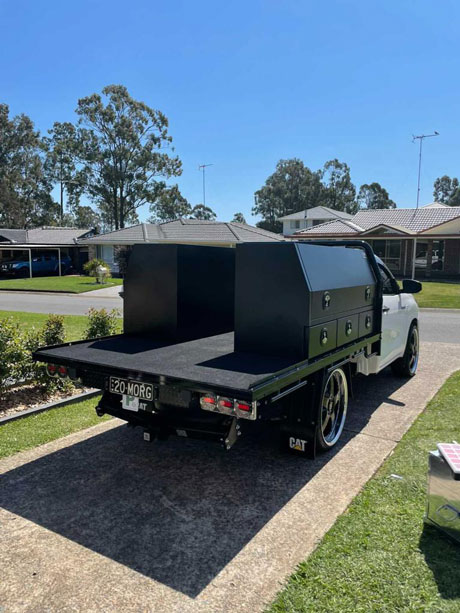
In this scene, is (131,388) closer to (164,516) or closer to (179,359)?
(179,359)

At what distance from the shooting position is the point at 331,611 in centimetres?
259

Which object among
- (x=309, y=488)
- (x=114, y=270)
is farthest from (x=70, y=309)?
(x=114, y=270)

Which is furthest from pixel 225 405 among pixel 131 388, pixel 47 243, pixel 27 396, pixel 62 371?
pixel 47 243

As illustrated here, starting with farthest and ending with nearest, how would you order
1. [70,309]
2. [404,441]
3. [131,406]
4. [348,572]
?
1. [70,309]
2. [404,441]
3. [131,406]
4. [348,572]

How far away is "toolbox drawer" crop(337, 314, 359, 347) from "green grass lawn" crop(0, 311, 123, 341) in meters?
6.72

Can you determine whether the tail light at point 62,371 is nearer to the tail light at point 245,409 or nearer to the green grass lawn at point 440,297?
the tail light at point 245,409

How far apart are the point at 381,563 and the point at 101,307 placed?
1685 cm

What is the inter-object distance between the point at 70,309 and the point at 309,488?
48.2 ft

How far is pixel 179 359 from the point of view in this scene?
13.6 feet

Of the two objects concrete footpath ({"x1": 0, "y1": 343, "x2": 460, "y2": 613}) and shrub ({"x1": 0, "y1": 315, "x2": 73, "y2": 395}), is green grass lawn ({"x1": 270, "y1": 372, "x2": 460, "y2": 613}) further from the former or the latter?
shrub ({"x1": 0, "y1": 315, "x2": 73, "y2": 395})

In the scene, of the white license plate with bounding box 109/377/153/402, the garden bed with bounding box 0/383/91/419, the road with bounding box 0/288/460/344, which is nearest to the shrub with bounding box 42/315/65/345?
the garden bed with bounding box 0/383/91/419

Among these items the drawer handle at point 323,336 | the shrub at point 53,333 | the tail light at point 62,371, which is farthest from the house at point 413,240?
the tail light at point 62,371

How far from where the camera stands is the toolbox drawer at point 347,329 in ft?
15.1

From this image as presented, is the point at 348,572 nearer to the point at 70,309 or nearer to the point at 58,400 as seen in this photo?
the point at 58,400
